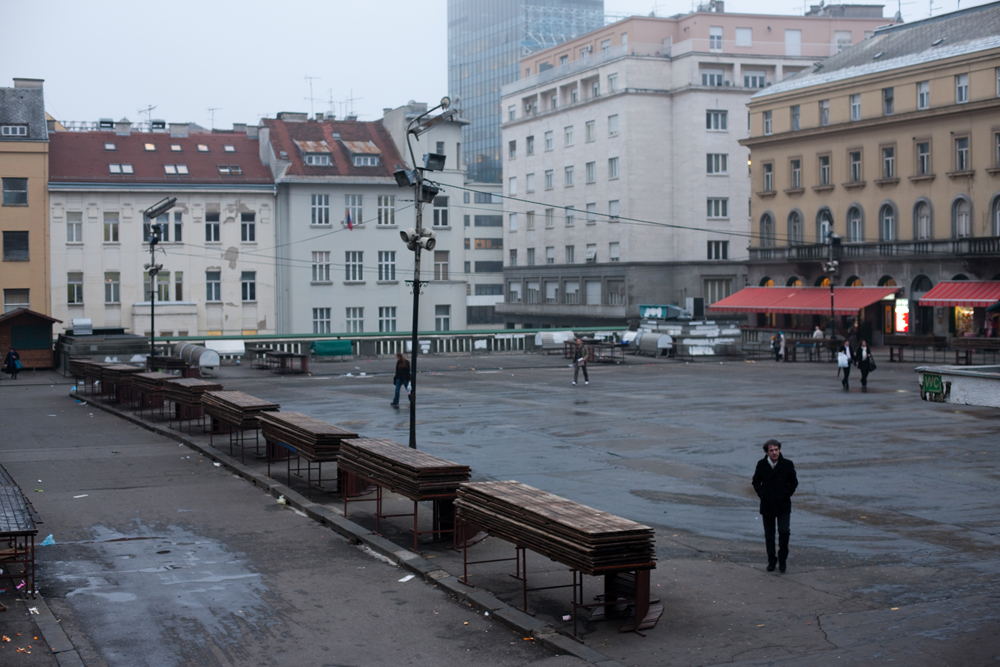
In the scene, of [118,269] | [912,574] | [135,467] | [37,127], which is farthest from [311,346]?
[912,574]

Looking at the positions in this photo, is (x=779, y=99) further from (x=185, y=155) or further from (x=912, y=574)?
(x=912, y=574)

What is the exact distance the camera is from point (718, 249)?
77438 mm

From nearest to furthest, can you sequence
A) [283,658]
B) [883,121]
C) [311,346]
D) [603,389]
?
[283,658], [603,389], [311,346], [883,121]

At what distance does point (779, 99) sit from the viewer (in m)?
64.2

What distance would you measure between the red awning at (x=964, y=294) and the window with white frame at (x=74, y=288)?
153ft

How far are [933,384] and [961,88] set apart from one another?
32038mm

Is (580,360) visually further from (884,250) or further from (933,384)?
(884,250)

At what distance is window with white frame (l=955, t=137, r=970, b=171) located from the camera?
2096 inches

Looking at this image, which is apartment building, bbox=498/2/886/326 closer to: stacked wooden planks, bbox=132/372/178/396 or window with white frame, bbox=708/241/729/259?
window with white frame, bbox=708/241/729/259

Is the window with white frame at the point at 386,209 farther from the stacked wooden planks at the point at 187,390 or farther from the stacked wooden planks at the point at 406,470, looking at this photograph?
the stacked wooden planks at the point at 406,470

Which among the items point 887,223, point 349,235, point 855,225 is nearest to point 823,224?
point 855,225

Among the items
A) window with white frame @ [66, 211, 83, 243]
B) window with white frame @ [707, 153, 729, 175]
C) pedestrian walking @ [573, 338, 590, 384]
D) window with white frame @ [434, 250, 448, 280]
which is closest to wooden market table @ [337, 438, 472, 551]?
pedestrian walking @ [573, 338, 590, 384]

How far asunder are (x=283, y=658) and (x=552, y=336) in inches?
1766

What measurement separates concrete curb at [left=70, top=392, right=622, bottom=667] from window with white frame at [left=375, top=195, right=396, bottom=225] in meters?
47.4
